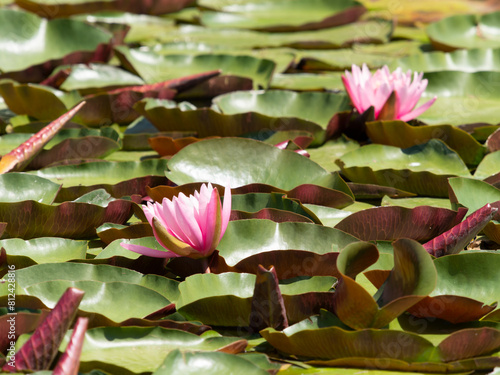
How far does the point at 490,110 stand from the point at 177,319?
1602mm

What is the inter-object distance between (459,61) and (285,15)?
1757 mm

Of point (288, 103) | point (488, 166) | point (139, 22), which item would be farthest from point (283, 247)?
point (139, 22)

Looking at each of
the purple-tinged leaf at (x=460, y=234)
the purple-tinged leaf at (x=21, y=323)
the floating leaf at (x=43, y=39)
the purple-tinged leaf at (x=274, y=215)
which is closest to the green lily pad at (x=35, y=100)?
the floating leaf at (x=43, y=39)

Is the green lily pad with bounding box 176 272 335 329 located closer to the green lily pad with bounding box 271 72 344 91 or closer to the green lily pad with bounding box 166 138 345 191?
the green lily pad with bounding box 166 138 345 191

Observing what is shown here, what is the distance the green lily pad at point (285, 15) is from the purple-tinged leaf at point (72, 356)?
317cm

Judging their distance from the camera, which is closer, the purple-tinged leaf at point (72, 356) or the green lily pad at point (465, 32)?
the purple-tinged leaf at point (72, 356)

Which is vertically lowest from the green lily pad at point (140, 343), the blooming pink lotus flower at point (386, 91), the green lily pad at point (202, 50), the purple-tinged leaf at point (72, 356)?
the green lily pad at point (140, 343)

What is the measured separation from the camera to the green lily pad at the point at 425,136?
6.02 ft

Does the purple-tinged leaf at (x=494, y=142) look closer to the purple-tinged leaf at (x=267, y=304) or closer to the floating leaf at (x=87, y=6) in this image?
the purple-tinged leaf at (x=267, y=304)

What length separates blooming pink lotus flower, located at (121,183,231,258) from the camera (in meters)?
1.16

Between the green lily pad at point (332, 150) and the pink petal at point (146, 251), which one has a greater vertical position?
the pink petal at point (146, 251)

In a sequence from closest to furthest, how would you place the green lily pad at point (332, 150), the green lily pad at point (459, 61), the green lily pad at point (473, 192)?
the green lily pad at point (473, 192)
the green lily pad at point (332, 150)
the green lily pad at point (459, 61)

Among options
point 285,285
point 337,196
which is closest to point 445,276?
point 285,285

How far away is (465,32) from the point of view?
3.55 metres
